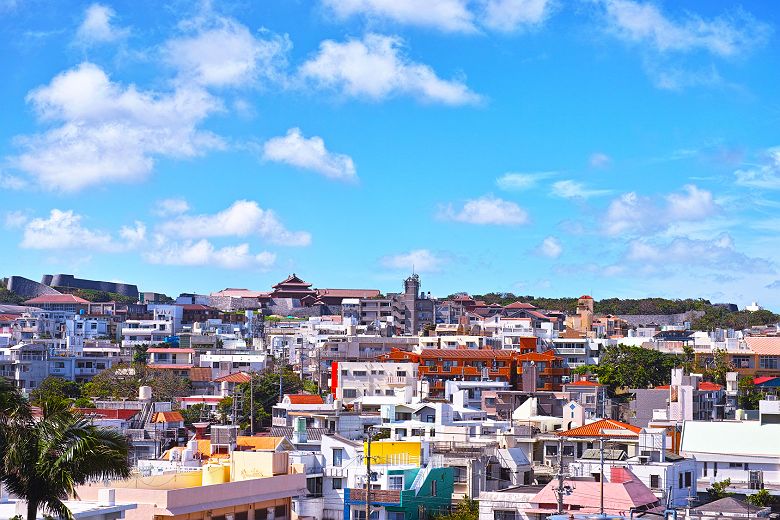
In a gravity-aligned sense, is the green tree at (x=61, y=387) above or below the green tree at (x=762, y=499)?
above

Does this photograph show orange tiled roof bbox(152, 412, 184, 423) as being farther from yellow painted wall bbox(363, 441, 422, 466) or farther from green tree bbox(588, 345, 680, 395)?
green tree bbox(588, 345, 680, 395)

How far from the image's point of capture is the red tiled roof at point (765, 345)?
306 ft

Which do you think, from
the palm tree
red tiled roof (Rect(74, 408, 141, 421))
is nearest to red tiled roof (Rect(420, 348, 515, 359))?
red tiled roof (Rect(74, 408, 141, 421))

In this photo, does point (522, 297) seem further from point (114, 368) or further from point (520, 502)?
point (520, 502)

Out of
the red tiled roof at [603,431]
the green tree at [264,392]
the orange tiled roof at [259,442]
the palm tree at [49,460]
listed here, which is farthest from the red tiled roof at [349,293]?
the palm tree at [49,460]

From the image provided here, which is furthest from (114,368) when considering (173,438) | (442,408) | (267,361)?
(442,408)

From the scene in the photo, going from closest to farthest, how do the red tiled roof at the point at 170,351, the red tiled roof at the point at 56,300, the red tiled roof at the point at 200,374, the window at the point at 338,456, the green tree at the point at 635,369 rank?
1. the window at the point at 338,456
2. the green tree at the point at 635,369
3. the red tiled roof at the point at 200,374
4. the red tiled roof at the point at 170,351
5. the red tiled roof at the point at 56,300

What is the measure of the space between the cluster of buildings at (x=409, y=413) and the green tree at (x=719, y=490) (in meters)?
0.39

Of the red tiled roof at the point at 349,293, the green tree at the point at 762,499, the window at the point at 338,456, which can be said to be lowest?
the green tree at the point at 762,499

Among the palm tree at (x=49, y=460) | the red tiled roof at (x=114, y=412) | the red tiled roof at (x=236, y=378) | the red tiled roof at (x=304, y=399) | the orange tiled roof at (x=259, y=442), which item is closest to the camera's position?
the palm tree at (x=49, y=460)

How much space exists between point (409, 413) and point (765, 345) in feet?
137

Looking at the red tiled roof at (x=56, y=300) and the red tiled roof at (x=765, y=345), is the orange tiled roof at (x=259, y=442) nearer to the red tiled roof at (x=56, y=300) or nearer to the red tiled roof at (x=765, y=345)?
the red tiled roof at (x=765, y=345)

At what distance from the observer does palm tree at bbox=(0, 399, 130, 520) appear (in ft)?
71.4

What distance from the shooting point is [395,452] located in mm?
43844
